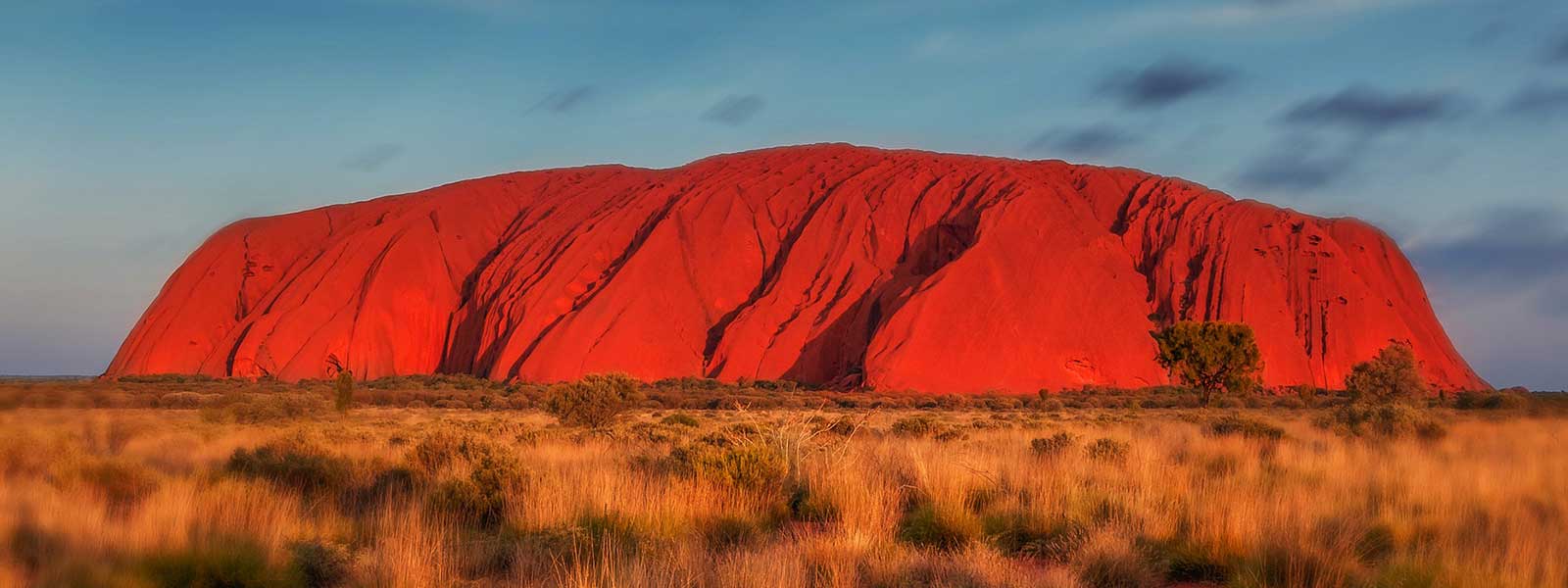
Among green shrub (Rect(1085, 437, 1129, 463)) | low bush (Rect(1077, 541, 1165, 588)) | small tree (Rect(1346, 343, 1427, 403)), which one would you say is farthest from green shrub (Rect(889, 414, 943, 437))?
small tree (Rect(1346, 343, 1427, 403))

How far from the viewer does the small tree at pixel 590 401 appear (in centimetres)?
2158

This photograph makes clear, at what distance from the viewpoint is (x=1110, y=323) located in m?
49.8

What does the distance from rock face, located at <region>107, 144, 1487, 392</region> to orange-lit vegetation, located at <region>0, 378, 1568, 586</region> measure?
118 ft

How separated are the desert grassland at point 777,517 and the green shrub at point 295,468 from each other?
1.5 inches

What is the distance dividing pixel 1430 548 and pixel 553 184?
224ft

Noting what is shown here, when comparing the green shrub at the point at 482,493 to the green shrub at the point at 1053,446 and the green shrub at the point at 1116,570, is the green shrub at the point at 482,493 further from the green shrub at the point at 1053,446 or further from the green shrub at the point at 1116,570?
the green shrub at the point at 1053,446

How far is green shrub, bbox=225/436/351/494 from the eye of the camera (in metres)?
9.25

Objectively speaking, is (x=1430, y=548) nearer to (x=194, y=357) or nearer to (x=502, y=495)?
(x=502, y=495)

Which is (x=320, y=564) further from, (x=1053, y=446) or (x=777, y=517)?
(x=1053, y=446)

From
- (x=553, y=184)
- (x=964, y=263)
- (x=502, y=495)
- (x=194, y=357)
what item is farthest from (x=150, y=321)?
(x=502, y=495)

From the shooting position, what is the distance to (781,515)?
7582mm

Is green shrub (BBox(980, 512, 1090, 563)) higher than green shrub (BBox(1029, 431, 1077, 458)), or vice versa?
green shrub (BBox(1029, 431, 1077, 458))

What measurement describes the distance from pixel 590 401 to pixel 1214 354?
2298 cm

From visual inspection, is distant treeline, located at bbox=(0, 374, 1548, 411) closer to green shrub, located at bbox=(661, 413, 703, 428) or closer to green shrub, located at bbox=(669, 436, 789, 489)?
green shrub, located at bbox=(661, 413, 703, 428)
